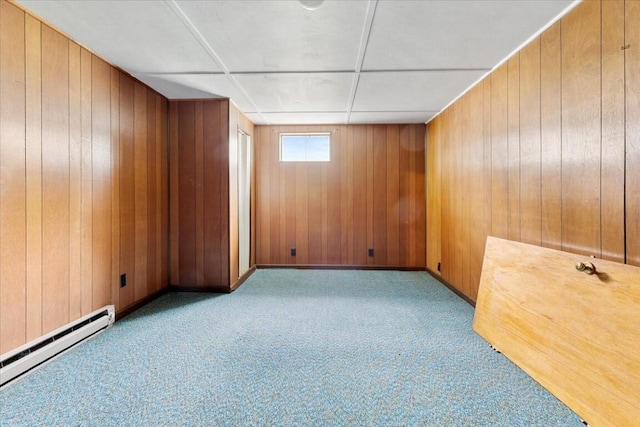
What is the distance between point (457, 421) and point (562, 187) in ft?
4.98

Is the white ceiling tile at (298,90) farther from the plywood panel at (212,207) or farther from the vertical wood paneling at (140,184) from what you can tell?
the vertical wood paneling at (140,184)

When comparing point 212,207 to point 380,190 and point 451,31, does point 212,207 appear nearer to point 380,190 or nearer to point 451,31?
point 380,190

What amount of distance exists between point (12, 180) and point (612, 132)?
3404 mm

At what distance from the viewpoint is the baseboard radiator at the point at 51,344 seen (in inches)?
61.8

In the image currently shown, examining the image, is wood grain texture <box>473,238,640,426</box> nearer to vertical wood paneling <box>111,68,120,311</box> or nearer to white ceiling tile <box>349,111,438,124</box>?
white ceiling tile <box>349,111,438,124</box>

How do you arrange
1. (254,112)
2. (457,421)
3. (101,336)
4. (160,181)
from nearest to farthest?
1. (457,421)
2. (101,336)
3. (160,181)
4. (254,112)

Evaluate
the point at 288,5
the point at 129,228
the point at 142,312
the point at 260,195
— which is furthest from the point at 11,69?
the point at 260,195

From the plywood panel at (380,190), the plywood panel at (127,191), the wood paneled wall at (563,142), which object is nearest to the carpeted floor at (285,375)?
the plywood panel at (127,191)

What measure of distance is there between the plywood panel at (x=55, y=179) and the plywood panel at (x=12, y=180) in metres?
0.14

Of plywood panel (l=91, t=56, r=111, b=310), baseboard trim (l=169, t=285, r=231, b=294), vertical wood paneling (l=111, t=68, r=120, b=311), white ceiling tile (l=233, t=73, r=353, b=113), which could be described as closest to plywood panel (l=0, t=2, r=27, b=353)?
plywood panel (l=91, t=56, r=111, b=310)

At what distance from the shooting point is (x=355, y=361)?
5.88 ft

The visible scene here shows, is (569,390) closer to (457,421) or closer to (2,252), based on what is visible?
(457,421)

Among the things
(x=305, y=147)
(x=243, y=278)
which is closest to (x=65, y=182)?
(x=243, y=278)

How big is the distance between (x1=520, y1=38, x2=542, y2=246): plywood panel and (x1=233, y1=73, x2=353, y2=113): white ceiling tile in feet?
4.48
